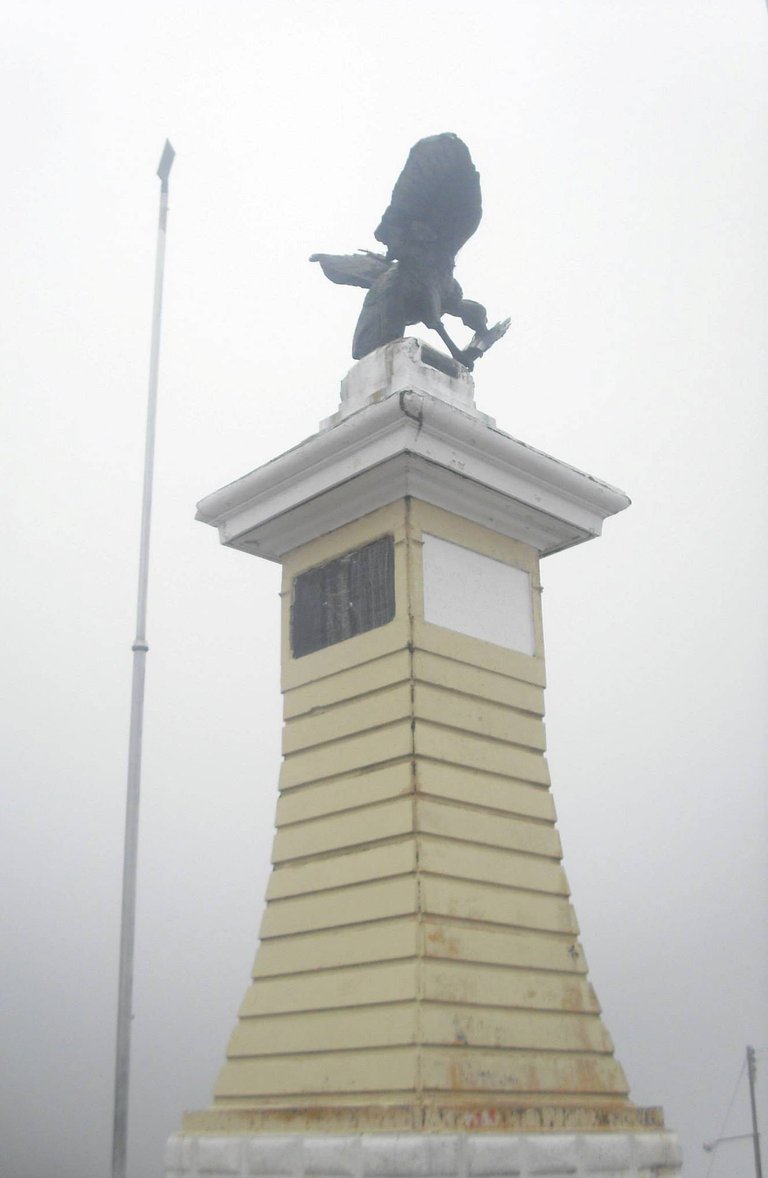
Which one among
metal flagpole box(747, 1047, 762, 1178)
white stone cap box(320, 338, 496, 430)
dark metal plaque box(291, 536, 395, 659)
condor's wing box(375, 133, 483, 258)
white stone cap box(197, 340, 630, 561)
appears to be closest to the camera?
white stone cap box(197, 340, 630, 561)

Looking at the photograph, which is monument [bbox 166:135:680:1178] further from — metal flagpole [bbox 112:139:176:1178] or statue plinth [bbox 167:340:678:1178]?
metal flagpole [bbox 112:139:176:1178]

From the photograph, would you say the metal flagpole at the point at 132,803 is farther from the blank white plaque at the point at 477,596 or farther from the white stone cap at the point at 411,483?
the blank white plaque at the point at 477,596

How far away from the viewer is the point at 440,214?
6816 mm

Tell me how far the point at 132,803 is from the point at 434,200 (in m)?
4.14

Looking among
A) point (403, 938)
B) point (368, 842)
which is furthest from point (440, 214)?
point (403, 938)

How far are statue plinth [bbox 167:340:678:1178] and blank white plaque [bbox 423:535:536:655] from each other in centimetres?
2

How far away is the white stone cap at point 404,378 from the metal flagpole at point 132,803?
2285 mm

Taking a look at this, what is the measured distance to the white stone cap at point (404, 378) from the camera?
632cm

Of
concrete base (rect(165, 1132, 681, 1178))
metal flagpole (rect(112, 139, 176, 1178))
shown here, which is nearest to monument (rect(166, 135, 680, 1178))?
concrete base (rect(165, 1132, 681, 1178))

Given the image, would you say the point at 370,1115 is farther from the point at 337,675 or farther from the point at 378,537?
the point at 378,537

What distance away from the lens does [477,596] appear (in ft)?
20.0

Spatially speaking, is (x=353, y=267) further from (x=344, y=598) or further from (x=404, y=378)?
(x=344, y=598)

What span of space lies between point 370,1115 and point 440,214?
4.79 m

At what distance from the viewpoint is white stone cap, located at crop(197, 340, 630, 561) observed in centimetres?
581
